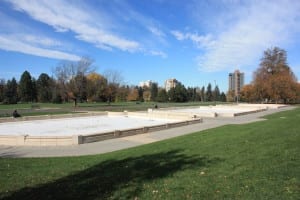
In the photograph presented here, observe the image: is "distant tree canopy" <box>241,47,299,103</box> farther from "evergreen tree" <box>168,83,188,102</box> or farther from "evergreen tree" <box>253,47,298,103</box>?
"evergreen tree" <box>168,83,188,102</box>

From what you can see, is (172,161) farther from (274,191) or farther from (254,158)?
(274,191)

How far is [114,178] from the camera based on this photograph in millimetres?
7062

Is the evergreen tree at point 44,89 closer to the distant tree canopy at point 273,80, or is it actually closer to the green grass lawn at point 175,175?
the distant tree canopy at point 273,80

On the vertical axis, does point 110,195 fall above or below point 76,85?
below

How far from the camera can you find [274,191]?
5.15 meters

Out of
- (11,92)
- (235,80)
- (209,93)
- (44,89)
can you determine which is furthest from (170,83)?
(11,92)

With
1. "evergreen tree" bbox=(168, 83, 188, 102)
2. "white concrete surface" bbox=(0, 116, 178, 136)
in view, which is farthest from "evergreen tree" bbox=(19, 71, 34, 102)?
"white concrete surface" bbox=(0, 116, 178, 136)

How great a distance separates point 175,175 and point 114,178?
149 cm

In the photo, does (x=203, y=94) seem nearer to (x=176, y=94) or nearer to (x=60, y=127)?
(x=176, y=94)

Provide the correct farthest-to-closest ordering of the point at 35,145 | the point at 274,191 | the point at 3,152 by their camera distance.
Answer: the point at 35,145
the point at 3,152
the point at 274,191

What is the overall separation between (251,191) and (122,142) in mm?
10391

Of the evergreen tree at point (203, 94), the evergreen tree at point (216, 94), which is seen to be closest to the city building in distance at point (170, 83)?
the evergreen tree at point (203, 94)

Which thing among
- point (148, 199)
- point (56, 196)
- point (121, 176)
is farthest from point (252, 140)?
point (56, 196)

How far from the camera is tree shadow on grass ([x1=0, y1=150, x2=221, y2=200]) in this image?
5898 mm
